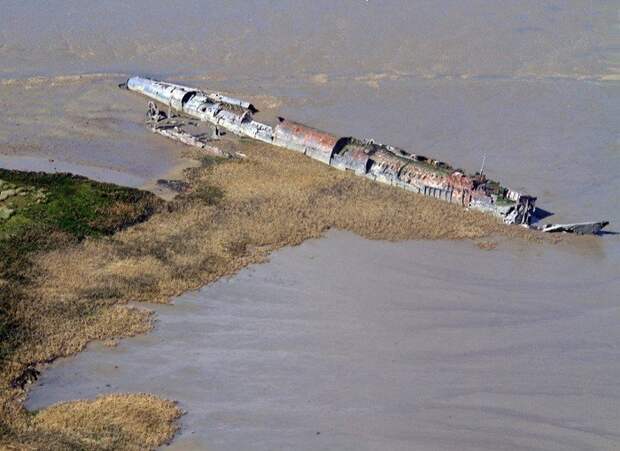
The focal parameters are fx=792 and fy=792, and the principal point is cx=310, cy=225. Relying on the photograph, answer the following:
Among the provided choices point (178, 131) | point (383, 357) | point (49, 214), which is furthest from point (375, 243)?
point (178, 131)

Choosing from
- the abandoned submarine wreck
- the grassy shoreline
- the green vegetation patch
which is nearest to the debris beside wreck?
the abandoned submarine wreck

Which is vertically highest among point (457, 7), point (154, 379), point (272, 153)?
point (457, 7)

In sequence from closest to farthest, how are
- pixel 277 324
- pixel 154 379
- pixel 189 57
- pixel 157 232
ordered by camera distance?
pixel 154 379 < pixel 277 324 < pixel 157 232 < pixel 189 57

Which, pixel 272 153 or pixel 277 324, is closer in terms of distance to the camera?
pixel 277 324

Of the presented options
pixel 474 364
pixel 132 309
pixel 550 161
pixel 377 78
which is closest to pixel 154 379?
pixel 132 309

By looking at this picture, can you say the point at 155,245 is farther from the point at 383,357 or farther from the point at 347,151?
the point at 347,151

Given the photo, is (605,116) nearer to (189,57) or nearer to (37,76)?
(189,57)

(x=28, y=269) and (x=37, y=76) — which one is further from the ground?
(x=37, y=76)
